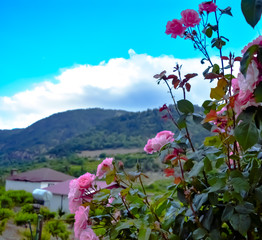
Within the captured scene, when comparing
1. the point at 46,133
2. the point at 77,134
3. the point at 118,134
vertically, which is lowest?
the point at 118,134

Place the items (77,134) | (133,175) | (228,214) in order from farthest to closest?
1. (77,134)
2. (133,175)
3. (228,214)

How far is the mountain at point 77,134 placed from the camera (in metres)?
40.7

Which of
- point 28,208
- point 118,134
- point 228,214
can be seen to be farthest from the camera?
point 118,134

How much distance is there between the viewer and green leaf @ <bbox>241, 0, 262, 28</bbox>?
0.36m

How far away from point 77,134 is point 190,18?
54.1 m

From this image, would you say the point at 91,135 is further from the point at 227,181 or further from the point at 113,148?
the point at 227,181

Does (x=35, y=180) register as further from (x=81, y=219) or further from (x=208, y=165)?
(x=208, y=165)

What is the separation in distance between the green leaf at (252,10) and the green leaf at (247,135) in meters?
0.16

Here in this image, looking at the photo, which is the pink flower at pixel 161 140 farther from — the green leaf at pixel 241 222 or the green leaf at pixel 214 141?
the green leaf at pixel 241 222

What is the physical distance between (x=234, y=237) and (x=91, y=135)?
46538 mm

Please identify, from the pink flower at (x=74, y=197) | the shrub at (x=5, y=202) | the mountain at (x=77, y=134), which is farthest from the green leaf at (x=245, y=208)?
the mountain at (x=77, y=134)

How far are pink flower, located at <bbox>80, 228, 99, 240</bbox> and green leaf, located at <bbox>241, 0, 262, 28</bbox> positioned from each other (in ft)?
2.17

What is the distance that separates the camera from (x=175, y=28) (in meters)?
0.83

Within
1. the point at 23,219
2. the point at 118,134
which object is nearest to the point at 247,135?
the point at 23,219
